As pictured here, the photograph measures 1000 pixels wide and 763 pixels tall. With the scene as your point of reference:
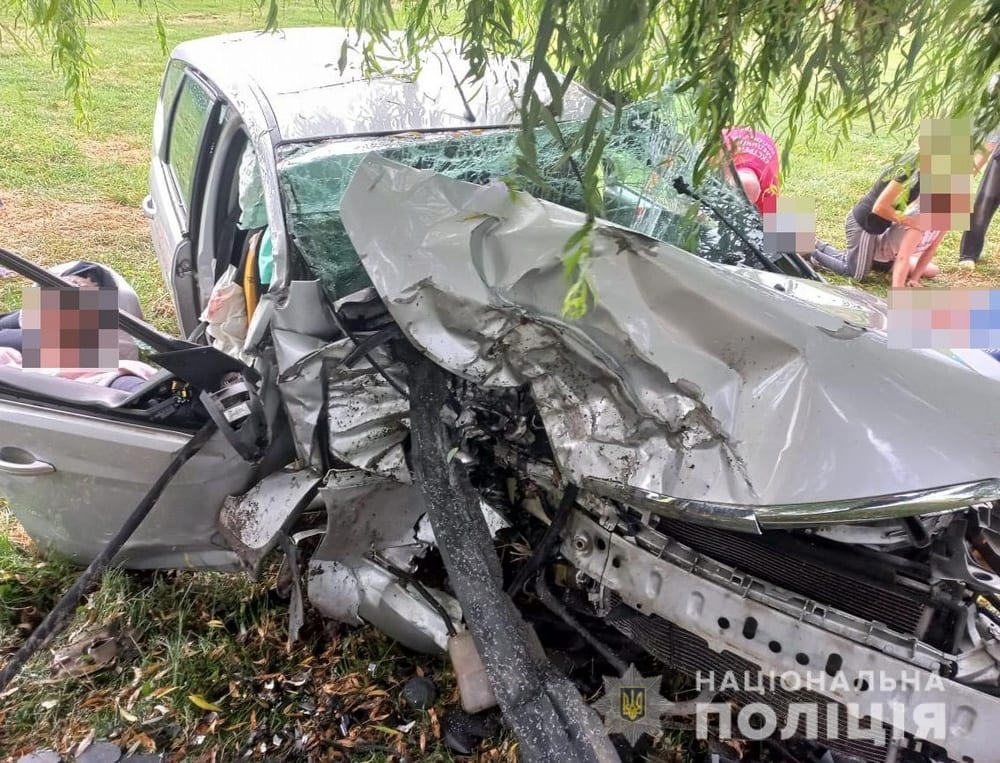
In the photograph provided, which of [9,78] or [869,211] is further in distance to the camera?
[9,78]

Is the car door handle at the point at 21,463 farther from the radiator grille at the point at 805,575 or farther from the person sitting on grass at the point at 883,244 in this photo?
the person sitting on grass at the point at 883,244

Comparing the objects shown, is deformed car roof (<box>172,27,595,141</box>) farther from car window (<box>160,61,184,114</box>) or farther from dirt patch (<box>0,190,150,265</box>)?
dirt patch (<box>0,190,150,265</box>)

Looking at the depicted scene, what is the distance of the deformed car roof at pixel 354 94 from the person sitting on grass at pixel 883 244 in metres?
2.79

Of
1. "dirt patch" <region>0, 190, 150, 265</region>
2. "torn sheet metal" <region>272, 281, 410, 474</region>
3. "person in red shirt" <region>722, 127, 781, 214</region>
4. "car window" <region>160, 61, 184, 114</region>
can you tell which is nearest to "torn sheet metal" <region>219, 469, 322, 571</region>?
"torn sheet metal" <region>272, 281, 410, 474</region>

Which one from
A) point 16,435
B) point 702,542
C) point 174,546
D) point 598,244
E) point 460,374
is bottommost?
point 174,546

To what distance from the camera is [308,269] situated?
212 cm

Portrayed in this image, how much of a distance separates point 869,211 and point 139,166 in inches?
244

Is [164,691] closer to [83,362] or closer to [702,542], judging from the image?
[83,362]

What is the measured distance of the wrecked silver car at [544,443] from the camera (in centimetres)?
158

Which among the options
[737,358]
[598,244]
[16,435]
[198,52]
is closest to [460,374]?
[598,244]

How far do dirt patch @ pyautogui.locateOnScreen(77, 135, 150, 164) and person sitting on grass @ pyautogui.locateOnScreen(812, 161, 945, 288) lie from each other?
6.18 metres

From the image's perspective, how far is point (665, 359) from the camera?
1.67 metres

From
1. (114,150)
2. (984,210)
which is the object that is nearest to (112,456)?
(984,210)

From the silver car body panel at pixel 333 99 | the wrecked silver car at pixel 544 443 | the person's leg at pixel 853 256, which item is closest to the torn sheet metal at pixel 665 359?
the wrecked silver car at pixel 544 443
